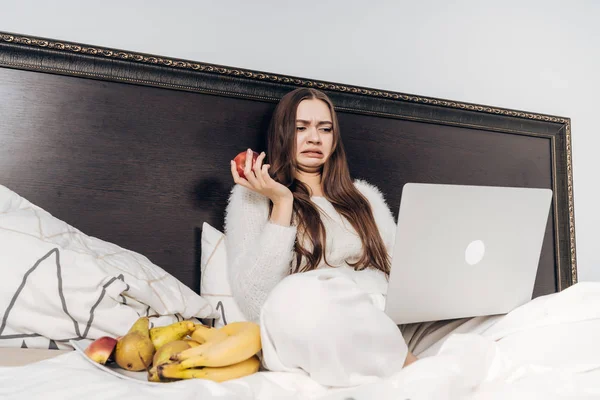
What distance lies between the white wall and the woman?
340 mm

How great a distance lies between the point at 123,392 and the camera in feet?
2.15

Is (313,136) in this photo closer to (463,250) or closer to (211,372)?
(463,250)

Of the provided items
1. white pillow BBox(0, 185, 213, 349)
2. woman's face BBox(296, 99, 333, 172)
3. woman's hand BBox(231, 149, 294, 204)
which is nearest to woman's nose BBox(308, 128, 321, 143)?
woman's face BBox(296, 99, 333, 172)

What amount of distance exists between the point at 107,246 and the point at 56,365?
519 millimetres

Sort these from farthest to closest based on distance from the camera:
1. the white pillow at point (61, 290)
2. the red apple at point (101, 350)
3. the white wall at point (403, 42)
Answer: the white wall at point (403, 42), the white pillow at point (61, 290), the red apple at point (101, 350)

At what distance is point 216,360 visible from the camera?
788mm

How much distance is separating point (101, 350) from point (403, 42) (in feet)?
5.51

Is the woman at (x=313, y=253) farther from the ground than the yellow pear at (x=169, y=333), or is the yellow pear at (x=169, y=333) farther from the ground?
the woman at (x=313, y=253)

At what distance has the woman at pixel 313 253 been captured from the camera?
2.48 feet

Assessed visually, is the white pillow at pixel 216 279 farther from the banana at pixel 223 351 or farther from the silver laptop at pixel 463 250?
the silver laptop at pixel 463 250

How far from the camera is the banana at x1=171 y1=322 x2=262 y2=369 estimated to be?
30.7 inches

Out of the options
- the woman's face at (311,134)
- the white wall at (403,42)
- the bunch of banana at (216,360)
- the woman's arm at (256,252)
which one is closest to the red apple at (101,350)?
the bunch of banana at (216,360)

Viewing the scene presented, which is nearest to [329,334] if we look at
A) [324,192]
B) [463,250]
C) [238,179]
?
[463,250]

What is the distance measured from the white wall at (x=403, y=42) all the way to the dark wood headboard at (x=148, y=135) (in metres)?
0.15
